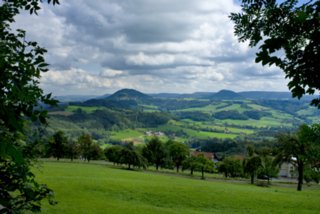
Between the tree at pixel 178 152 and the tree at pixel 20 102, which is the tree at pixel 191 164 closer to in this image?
the tree at pixel 178 152

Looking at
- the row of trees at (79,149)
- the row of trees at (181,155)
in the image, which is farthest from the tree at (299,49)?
the row of trees at (79,149)

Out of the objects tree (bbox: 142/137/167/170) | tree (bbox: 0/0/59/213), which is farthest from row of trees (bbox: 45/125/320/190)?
tree (bbox: 0/0/59/213)

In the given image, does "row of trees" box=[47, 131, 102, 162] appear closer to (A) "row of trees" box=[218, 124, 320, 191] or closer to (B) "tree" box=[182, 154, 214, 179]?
(B) "tree" box=[182, 154, 214, 179]

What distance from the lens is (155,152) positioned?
8844 centimetres

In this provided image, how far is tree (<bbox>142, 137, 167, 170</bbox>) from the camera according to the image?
8812 centimetres

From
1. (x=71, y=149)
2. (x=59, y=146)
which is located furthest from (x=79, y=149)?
(x=59, y=146)

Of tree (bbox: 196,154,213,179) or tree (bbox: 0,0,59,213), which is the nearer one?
tree (bbox: 0,0,59,213)

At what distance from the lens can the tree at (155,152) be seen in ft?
289

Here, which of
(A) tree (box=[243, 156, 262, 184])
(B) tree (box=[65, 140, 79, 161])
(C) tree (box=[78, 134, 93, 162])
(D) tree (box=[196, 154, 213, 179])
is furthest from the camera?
(C) tree (box=[78, 134, 93, 162])

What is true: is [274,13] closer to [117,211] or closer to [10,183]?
[10,183]

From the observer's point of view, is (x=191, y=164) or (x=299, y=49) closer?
(x=299, y=49)

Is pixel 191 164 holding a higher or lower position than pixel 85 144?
lower

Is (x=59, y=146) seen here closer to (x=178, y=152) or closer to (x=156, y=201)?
(x=178, y=152)

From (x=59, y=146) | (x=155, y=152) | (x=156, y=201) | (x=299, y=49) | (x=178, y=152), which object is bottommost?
(x=156, y=201)
